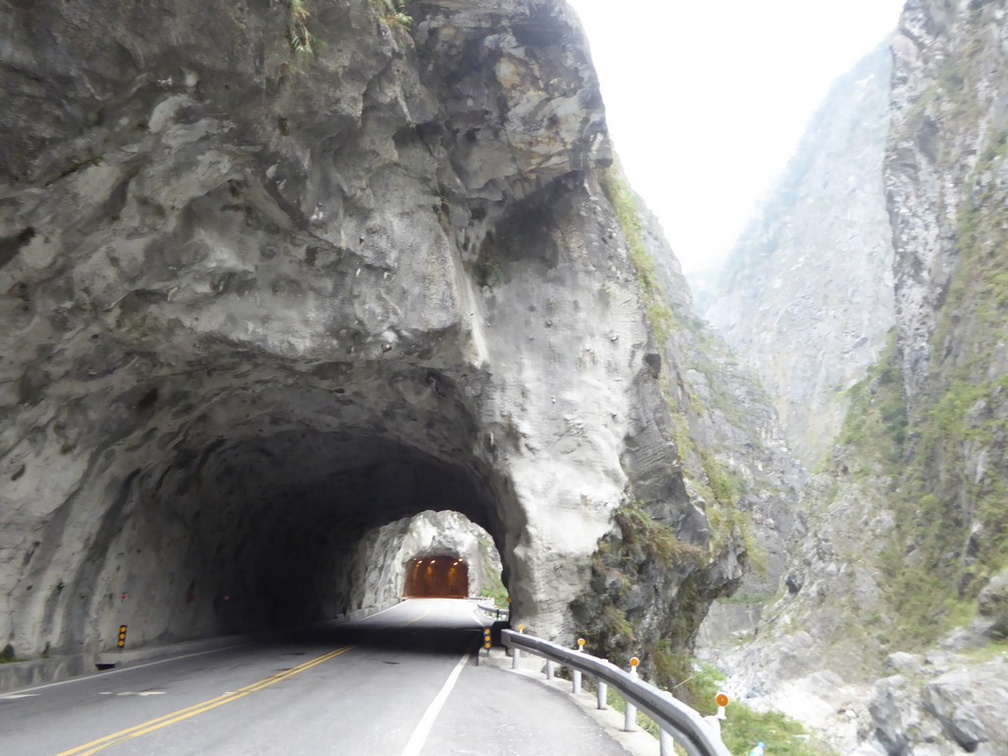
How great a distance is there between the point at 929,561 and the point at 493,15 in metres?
40.3

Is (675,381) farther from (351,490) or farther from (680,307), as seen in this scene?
(680,307)

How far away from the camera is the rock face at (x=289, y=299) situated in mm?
9039

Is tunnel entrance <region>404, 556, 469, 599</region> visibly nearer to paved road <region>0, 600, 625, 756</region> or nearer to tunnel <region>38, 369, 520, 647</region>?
tunnel <region>38, 369, 520, 647</region>

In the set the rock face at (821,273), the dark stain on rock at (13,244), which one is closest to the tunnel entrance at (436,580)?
the rock face at (821,273)

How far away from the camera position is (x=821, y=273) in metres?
126

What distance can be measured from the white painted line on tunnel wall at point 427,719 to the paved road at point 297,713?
2 cm

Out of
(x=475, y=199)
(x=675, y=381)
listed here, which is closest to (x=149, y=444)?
(x=475, y=199)

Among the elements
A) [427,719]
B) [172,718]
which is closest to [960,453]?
[427,719]

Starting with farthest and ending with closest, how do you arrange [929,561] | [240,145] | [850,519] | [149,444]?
[850,519] → [929,561] → [149,444] → [240,145]

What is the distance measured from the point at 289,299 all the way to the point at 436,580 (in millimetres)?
65434

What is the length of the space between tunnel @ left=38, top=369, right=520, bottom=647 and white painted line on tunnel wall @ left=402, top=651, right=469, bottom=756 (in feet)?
20.8

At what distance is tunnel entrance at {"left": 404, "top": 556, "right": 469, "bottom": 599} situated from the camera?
7162 cm

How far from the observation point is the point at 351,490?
85.8ft

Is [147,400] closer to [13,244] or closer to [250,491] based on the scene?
[13,244]
